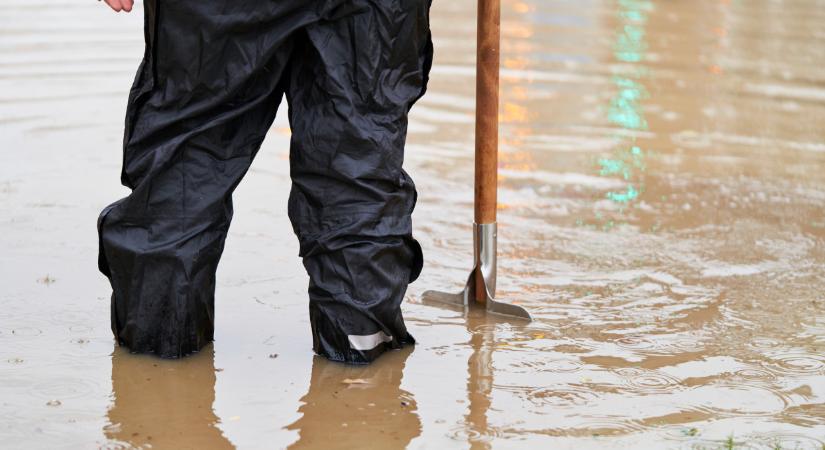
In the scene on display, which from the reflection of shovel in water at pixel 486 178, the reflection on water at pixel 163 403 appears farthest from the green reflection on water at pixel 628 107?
the reflection on water at pixel 163 403

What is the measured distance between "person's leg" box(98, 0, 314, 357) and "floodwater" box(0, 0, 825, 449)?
0.53 ft

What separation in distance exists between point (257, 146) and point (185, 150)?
0.20m

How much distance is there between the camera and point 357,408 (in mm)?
3129

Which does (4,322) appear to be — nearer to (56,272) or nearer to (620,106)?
(56,272)

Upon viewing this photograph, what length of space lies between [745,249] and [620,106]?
2.49 m

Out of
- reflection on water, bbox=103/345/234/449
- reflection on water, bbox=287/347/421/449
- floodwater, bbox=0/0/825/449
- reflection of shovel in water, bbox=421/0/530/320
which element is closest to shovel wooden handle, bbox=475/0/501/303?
reflection of shovel in water, bbox=421/0/530/320

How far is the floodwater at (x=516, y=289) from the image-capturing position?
3055mm

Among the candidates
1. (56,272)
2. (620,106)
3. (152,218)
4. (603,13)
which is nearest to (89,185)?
(56,272)

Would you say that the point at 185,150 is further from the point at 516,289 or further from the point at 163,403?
the point at 516,289

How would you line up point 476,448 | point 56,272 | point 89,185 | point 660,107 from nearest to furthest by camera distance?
point 476,448, point 56,272, point 89,185, point 660,107

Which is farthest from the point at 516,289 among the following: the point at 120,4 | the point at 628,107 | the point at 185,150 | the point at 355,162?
the point at 628,107

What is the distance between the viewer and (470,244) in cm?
454

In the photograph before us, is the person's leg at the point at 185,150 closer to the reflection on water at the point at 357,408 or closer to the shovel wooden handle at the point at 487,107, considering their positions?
the reflection on water at the point at 357,408

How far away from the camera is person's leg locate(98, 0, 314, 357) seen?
125 inches
